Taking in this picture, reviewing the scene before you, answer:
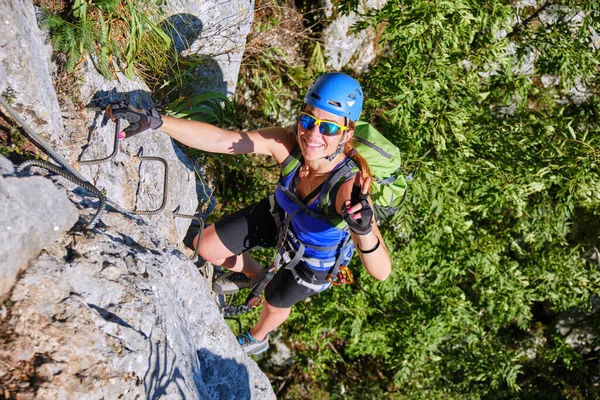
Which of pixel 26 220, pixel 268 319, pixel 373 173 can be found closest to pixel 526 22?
pixel 373 173

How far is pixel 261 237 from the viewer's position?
16.7 feet

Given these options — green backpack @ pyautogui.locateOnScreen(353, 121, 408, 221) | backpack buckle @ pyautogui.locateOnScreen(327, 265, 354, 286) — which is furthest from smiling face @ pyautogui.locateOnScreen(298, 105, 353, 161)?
backpack buckle @ pyautogui.locateOnScreen(327, 265, 354, 286)

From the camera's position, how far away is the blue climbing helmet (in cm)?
390

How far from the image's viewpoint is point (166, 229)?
4398mm

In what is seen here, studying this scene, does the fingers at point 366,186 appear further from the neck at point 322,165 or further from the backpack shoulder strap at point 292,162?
the backpack shoulder strap at point 292,162

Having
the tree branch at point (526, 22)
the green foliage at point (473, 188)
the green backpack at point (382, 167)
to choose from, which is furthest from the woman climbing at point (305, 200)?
the tree branch at point (526, 22)

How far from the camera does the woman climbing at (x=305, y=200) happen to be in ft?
12.3

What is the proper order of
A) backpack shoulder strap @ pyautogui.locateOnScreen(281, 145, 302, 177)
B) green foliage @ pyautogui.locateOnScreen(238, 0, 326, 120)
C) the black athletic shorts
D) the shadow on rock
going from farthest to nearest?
green foliage @ pyautogui.locateOnScreen(238, 0, 326, 120) → the black athletic shorts → backpack shoulder strap @ pyautogui.locateOnScreen(281, 145, 302, 177) → the shadow on rock

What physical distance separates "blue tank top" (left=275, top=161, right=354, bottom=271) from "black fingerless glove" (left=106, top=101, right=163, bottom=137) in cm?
119

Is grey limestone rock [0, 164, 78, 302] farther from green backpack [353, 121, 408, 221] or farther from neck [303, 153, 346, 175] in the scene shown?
green backpack [353, 121, 408, 221]

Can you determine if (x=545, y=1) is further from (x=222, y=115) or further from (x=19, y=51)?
(x=19, y=51)

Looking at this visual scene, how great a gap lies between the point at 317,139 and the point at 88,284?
6.43ft

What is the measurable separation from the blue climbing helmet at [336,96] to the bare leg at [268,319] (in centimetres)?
220

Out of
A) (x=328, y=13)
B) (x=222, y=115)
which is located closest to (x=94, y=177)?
(x=222, y=115)
